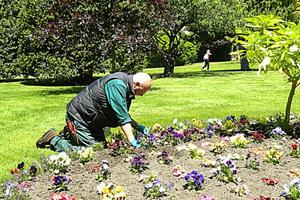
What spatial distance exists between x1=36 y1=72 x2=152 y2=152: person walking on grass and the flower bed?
1.26 ft

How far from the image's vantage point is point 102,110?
5629 mm

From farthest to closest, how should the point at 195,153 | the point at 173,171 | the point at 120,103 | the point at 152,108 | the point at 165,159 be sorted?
the point at 152,108 → the point at 120,103 → the point at 195,153 → the point at 165,159 → the point at 173,171

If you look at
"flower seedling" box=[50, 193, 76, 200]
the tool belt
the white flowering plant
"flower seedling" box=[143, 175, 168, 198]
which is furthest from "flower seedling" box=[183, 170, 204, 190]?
the tool belt

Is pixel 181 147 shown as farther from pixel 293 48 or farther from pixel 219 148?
pixel 293 48

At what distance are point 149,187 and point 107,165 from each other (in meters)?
0.66

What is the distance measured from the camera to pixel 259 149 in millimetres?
5160

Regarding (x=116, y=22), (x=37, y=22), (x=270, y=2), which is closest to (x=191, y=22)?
(x=270, y=2)

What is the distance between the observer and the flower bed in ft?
13.0

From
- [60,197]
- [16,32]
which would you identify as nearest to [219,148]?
[60,197]

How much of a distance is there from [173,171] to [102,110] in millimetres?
1527

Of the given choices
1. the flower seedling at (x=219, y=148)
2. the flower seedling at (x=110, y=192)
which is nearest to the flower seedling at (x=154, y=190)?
the flower seedling at (x=110, y=192)

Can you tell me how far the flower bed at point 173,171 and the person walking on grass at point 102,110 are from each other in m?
0.38

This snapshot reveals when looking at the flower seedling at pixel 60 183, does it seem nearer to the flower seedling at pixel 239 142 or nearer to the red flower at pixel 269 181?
the red flower at pixel 269 181

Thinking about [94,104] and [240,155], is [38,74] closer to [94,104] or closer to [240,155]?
[94,104]
